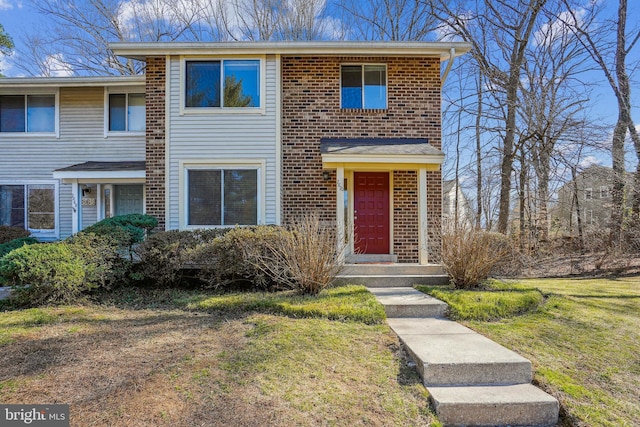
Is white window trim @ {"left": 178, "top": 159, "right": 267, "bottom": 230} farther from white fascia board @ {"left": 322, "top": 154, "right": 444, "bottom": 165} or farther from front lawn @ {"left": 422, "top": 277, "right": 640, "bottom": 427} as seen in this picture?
front lawn @ {"left": 422, "top": 277, "right": 640, "bottom": 427}

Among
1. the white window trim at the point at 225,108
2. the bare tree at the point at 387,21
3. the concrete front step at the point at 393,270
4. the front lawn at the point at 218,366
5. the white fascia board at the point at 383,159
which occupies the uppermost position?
the bare tree at the point at 387,21

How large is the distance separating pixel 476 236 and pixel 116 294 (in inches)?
274

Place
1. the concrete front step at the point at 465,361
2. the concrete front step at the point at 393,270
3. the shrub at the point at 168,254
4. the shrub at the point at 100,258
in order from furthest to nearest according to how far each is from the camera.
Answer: the concrete front step at the point at 393,270
the shrub at the point at 168,254
the shrub at the point at 100,258
the concrete front step at the point at 465,361

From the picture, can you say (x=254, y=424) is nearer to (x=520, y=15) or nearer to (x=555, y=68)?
(x=520, y=15)

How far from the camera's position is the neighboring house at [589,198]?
11.7m

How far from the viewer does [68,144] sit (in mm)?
10484

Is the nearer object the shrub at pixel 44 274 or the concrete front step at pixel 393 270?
the shrub at pixel 44 274

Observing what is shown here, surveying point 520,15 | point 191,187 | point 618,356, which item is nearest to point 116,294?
point 191,187

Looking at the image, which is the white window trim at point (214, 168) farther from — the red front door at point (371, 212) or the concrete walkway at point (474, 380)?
the concrete walkway at point (474, 380)

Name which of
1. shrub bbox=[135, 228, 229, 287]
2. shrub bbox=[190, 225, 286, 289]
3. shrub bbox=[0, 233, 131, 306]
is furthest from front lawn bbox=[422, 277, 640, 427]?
shrub bbox=[0, 233, 131, 306]

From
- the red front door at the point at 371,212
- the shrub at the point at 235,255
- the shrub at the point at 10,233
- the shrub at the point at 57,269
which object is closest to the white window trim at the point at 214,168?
the shrub at the point at 235,255

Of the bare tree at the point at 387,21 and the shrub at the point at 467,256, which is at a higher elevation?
the bare tree at the point at 387,21

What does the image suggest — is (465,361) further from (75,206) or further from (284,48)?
(75,206)

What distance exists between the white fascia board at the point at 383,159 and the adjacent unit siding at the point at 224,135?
1648 mm
